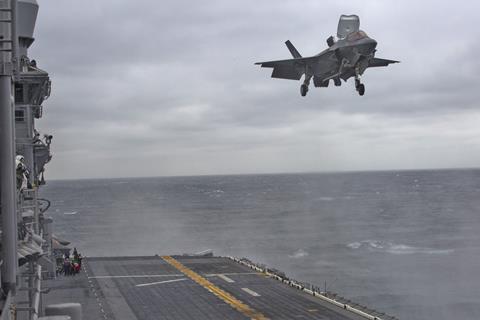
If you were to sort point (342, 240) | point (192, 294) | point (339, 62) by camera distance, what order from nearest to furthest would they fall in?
point (339, 62)
point (192, 294)
point (342, 240)

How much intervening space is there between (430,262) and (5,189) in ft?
268

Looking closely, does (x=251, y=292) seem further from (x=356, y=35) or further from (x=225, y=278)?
(x=356, y=35)

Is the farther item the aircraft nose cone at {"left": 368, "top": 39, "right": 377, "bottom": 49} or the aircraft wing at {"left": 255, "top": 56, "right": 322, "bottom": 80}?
the aircraft wing at {"left": 255, "top": 56, "right": 322, "bottom": 80}

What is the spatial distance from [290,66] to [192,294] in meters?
18.4

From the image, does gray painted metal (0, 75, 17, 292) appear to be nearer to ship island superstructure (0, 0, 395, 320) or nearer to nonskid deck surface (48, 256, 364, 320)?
ship island superstructure (0, 0, 395, 320)

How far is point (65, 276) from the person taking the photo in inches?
1994

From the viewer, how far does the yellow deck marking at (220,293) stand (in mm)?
36781

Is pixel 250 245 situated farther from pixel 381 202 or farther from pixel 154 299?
pixel 381 202

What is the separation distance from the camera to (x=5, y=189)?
1323 centimetres

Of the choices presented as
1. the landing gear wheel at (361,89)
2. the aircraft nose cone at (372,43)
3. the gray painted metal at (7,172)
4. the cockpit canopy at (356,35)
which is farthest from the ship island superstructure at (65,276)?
the cockpit canopy at (356,35)

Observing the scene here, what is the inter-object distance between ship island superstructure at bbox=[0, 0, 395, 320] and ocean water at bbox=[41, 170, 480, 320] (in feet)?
66.4

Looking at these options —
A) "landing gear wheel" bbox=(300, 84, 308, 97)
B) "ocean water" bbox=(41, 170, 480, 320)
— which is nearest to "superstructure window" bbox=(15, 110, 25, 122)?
"landing gear wheel" bbox=(300, 84, 308, 97)

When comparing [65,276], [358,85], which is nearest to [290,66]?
[358,85]

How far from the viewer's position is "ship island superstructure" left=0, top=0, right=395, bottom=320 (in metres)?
13.4
